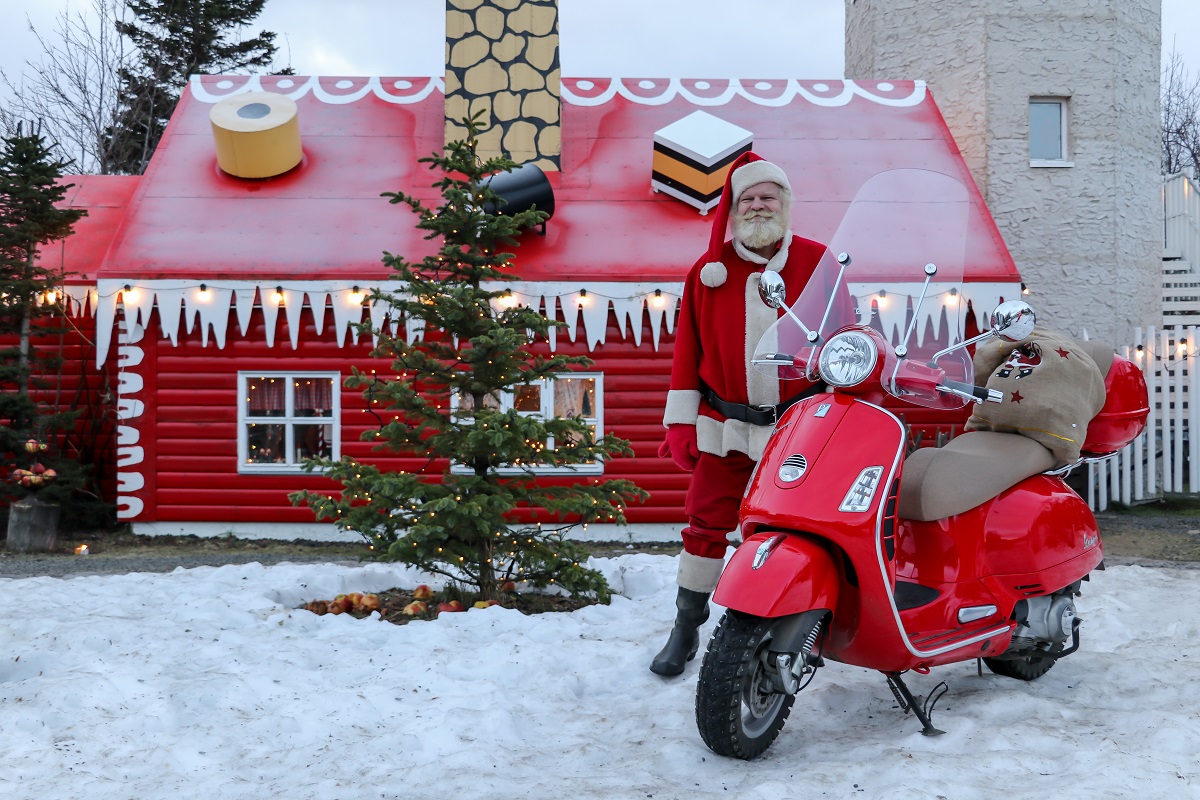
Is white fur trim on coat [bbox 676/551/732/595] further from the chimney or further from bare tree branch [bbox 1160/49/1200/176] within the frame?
bare tree branch [bbox 1160/49/1200/176]

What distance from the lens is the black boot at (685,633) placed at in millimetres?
3742

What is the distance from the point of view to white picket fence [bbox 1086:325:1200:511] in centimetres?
996

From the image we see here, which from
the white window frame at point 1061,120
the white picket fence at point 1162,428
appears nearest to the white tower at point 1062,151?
the white window frame at point 1061,120

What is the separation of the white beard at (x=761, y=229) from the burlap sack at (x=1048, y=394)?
3.21 feet

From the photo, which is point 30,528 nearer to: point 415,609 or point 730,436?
point 415,609

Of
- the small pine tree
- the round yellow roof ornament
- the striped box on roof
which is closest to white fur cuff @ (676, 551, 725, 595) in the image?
the small pine tree

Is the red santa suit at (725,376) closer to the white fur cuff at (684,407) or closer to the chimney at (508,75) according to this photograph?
the white fur cuff at (684,407)

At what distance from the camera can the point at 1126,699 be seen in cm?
338

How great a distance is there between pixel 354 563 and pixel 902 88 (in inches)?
333

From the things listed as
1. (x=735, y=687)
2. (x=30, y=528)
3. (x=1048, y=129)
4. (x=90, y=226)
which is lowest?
(x=30, y=528)

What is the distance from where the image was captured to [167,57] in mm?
23734

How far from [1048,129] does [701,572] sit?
9.83 meters

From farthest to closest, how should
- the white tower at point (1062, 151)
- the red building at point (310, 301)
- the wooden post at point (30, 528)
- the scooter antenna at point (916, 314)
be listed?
the white tower at point (1062, 151)
the red building at point (310, 301)
the wooden post at point (30, 528)
the scooter antenna at point (916, 314)

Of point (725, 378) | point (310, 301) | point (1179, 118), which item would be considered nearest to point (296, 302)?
point (310, 301)
